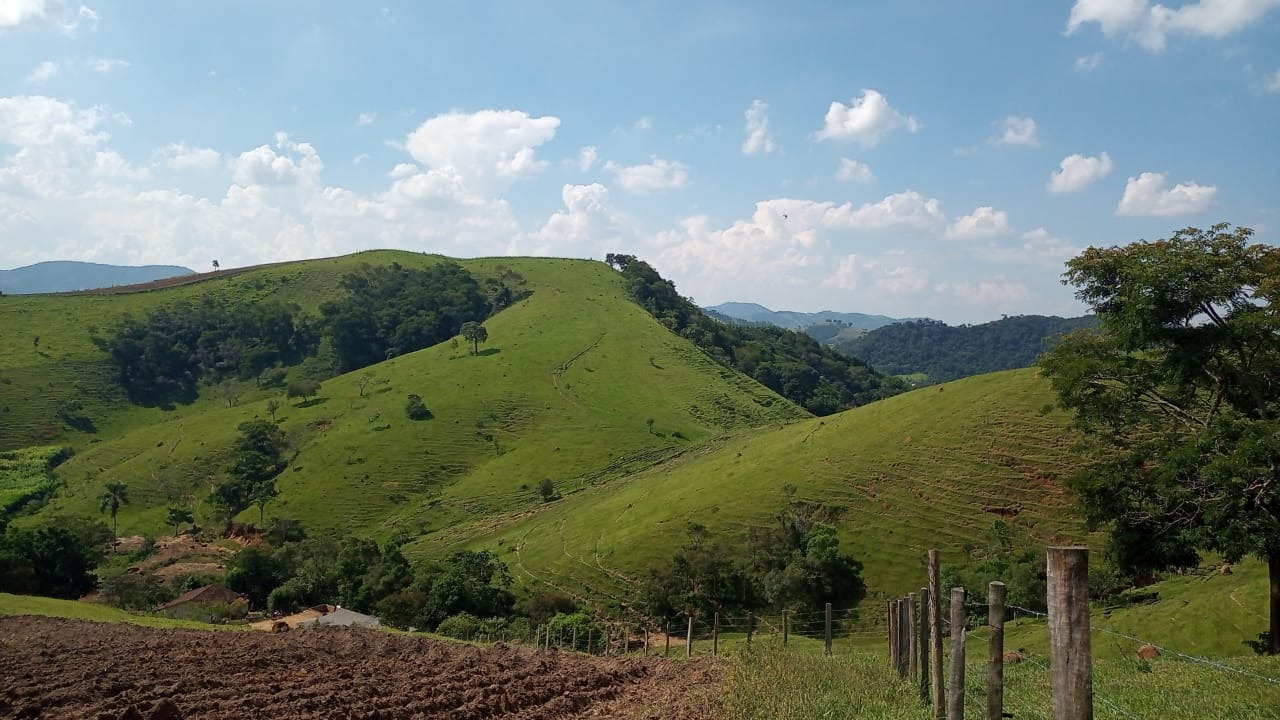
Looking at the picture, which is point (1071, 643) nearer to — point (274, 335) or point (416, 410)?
point (416, 410)

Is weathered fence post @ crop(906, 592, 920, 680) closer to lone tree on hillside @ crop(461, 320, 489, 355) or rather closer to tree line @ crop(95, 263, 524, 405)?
lone tree on hillside @ crop(461, 320, 489, 355)

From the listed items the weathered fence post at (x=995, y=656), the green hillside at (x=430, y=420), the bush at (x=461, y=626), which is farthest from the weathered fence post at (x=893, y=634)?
the green hillside at (x=430, y=420)

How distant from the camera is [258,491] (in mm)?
85000

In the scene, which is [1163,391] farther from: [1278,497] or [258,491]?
[258,491]

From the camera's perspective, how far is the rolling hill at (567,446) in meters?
55.9

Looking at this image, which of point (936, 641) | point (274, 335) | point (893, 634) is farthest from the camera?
point (274, 335)

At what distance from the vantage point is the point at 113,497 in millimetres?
88125

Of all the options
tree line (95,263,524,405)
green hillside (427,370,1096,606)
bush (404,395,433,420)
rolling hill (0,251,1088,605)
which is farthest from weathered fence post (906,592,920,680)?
tree line (95,263,524,405)

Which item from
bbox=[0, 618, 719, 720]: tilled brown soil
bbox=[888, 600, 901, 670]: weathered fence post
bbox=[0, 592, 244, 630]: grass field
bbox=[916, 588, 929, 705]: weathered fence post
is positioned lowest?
bbox=[0, 592, 244, 630]: grass field

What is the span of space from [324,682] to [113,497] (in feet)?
299

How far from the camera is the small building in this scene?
44656 millimetres

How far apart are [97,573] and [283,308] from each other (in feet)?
293

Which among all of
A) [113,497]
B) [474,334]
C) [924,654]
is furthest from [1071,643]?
[474,334]

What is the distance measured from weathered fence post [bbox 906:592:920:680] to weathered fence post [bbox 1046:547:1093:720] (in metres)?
6.40
